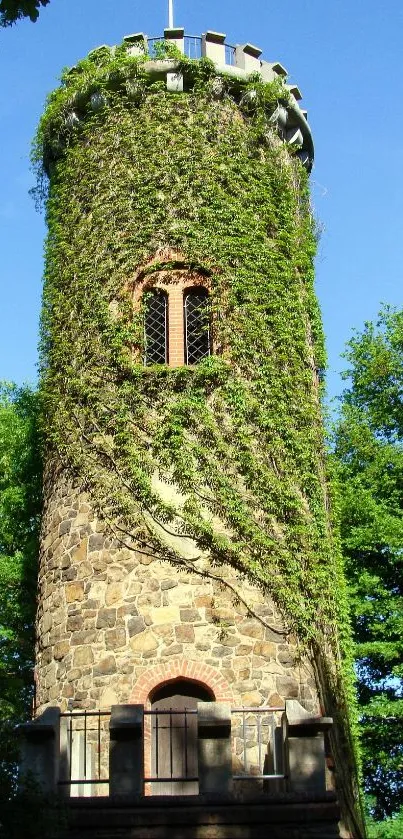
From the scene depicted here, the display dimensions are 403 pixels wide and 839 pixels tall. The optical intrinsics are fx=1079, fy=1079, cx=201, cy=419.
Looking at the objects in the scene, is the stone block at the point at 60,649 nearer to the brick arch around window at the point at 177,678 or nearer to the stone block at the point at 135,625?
the stone block at the point at 135,625

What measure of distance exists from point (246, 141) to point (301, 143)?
1.69 meters

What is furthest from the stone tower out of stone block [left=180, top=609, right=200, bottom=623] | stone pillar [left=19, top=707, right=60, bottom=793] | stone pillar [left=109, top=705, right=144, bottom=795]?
stone pillar [left=19, top=707, right=60, bottom=793]

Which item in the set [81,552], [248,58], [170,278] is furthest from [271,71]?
[81,552]

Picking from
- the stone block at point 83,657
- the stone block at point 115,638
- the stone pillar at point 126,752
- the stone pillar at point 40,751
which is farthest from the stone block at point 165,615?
the stone pillar at point 40,751

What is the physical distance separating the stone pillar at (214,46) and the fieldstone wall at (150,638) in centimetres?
728

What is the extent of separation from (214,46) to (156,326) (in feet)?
15.3

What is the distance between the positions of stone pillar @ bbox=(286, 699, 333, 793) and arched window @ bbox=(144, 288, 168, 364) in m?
5.90

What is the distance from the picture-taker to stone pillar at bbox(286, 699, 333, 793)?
8.91 meters

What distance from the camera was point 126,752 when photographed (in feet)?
29.4

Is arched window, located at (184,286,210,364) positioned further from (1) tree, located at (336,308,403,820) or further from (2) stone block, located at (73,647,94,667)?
(1) tree, located at (336,308,403,820)

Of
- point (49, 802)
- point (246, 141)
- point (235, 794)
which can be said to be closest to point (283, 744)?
point (235, 794)

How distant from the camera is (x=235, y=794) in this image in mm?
8844

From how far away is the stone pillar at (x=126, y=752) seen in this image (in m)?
8.88

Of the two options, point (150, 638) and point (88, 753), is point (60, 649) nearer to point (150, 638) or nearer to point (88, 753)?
point (150, 638)
